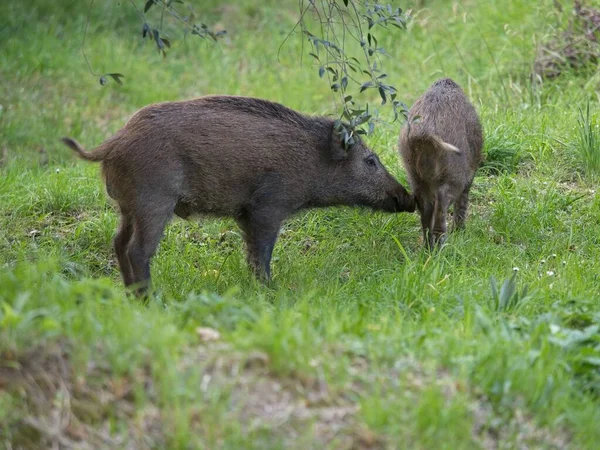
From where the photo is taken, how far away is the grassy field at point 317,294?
11.7 feet

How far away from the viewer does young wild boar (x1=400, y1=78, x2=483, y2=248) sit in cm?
605

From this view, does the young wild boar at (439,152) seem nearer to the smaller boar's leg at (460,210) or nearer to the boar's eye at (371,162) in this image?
the smaller boar's leg at (460,210)

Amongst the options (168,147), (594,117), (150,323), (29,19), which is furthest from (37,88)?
(150,323)

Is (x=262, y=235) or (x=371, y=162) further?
(x=371, y=162)

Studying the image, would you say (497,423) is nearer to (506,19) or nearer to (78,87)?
(506,19)

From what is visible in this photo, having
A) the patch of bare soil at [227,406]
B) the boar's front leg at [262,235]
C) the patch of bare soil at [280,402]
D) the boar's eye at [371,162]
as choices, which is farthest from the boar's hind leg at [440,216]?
the patch of bare soil at [280,402]

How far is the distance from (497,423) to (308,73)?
7538mm

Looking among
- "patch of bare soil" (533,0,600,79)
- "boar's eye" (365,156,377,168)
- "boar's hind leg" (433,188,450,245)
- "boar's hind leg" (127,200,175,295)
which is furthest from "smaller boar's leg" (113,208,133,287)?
"patch of bare soil" (533,0,600,79)

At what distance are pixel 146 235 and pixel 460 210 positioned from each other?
7.61ft

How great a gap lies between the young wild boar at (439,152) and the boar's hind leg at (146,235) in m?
1.61

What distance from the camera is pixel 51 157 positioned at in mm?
8867

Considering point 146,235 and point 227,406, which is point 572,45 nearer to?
point 146,235

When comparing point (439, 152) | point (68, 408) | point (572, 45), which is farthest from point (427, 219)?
point (68, 408)

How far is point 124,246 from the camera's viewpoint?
5.88 m
